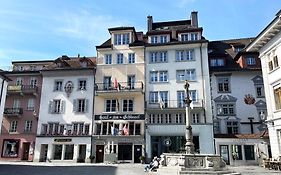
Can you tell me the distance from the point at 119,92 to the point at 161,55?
8033 millimetres

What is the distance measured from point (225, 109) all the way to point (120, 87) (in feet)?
46.2

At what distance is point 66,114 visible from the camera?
35.4m

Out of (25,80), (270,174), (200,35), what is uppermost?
(200,35)

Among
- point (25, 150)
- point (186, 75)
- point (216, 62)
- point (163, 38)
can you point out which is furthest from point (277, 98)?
point (25, 150)

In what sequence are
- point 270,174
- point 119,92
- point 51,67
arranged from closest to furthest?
point 270,174, point 119,92, point 51,67

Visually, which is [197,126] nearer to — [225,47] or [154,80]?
[154,80]

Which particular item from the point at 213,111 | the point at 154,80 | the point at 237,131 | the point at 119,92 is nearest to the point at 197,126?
the point at 213,111

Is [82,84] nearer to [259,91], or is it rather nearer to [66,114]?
[66,114]

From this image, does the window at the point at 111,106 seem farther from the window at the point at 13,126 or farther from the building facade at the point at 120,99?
the window at the point at 13,126

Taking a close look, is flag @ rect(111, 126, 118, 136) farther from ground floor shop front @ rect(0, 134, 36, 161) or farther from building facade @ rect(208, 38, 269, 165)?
building facade @ rect(208, 38, 269, 165)

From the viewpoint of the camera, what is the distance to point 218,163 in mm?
17125

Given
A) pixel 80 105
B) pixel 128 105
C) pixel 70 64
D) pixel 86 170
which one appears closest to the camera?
pixel 86 170

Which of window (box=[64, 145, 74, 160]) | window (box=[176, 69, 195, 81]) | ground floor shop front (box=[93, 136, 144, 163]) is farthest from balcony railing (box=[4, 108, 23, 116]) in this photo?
window (box=[176, 69, 195, 81])

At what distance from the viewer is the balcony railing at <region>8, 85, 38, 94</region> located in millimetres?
36594
